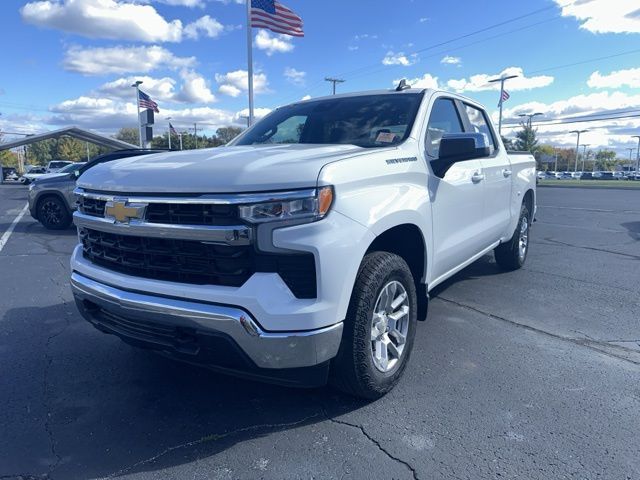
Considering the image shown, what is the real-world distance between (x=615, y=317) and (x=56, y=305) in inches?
215

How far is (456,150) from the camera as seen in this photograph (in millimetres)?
3316

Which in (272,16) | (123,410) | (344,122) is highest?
(272,16)

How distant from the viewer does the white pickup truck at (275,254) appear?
91.3 inches

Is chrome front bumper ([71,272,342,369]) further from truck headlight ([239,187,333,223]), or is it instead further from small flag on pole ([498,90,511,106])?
small flag on pole ([498,90,511,106])

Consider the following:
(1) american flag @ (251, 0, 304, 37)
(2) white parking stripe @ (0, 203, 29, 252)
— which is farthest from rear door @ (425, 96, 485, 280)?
(1) american flag @ (251, 0, 304, 37)

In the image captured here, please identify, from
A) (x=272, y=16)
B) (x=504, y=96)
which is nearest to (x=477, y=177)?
(x=272, y=16)

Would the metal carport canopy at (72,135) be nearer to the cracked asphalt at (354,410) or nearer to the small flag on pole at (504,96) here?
the small flag on pole at (504,96)

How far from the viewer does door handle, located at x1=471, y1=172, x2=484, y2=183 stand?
416cm

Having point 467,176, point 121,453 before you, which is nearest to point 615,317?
point 467,176

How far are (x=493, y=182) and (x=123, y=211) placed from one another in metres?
3.50

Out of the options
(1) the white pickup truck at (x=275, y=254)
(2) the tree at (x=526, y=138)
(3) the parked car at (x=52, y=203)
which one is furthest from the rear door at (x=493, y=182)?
(2) the tree at (x=526, y=138)

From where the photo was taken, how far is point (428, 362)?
3.52m

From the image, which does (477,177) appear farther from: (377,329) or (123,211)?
(123,211)

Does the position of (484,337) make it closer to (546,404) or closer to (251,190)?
(546,404)
